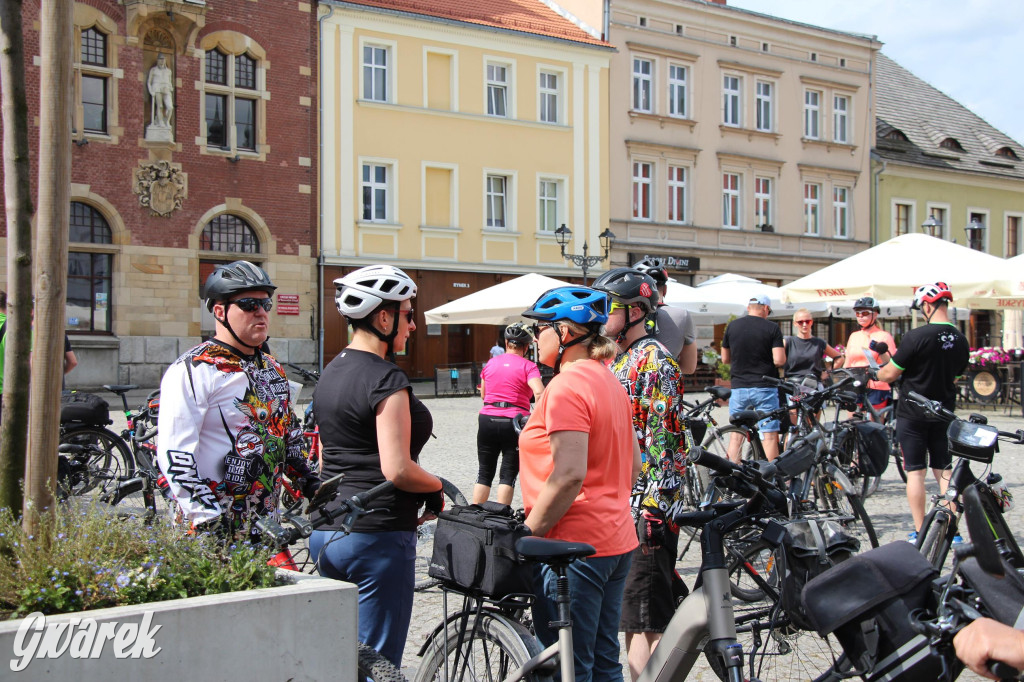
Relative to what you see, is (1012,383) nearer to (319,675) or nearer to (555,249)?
(555,249)

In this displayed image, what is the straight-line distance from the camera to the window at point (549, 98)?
3047 cm

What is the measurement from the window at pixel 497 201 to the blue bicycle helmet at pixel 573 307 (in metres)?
26.2

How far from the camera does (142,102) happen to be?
24.9 m

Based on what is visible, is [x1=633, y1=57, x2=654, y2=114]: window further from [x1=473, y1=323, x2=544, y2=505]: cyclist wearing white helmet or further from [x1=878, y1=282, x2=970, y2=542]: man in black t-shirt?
[x1=878, y1=282, x2=970, y2=542]: man in black t-shirt

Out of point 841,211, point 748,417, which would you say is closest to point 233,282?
point 748,417

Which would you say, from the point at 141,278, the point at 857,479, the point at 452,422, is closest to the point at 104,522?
the point at 857,479

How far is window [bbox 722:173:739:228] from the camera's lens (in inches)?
1314

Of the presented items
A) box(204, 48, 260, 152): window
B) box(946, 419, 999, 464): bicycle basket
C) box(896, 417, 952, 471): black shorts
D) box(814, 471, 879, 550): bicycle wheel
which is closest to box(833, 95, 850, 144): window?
box(204, 48, 260, 152): window

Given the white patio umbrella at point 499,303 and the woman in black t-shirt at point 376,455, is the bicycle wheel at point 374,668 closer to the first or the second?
the woman in black t-shirt at point 376,455

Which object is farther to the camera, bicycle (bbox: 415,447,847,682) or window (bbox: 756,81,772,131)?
window (bbox: 756,81,772,131)

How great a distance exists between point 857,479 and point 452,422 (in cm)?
983

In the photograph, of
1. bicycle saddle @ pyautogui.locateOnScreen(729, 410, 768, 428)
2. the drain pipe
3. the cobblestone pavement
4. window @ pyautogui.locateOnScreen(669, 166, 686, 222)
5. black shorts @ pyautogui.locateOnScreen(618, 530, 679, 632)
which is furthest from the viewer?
window @ pyautogui.locateOnScreen(669, 166, 686, 222)

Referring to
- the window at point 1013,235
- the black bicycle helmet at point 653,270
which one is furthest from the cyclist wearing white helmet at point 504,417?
the window at point 1013,235

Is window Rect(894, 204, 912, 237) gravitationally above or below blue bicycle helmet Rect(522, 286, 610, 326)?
above
